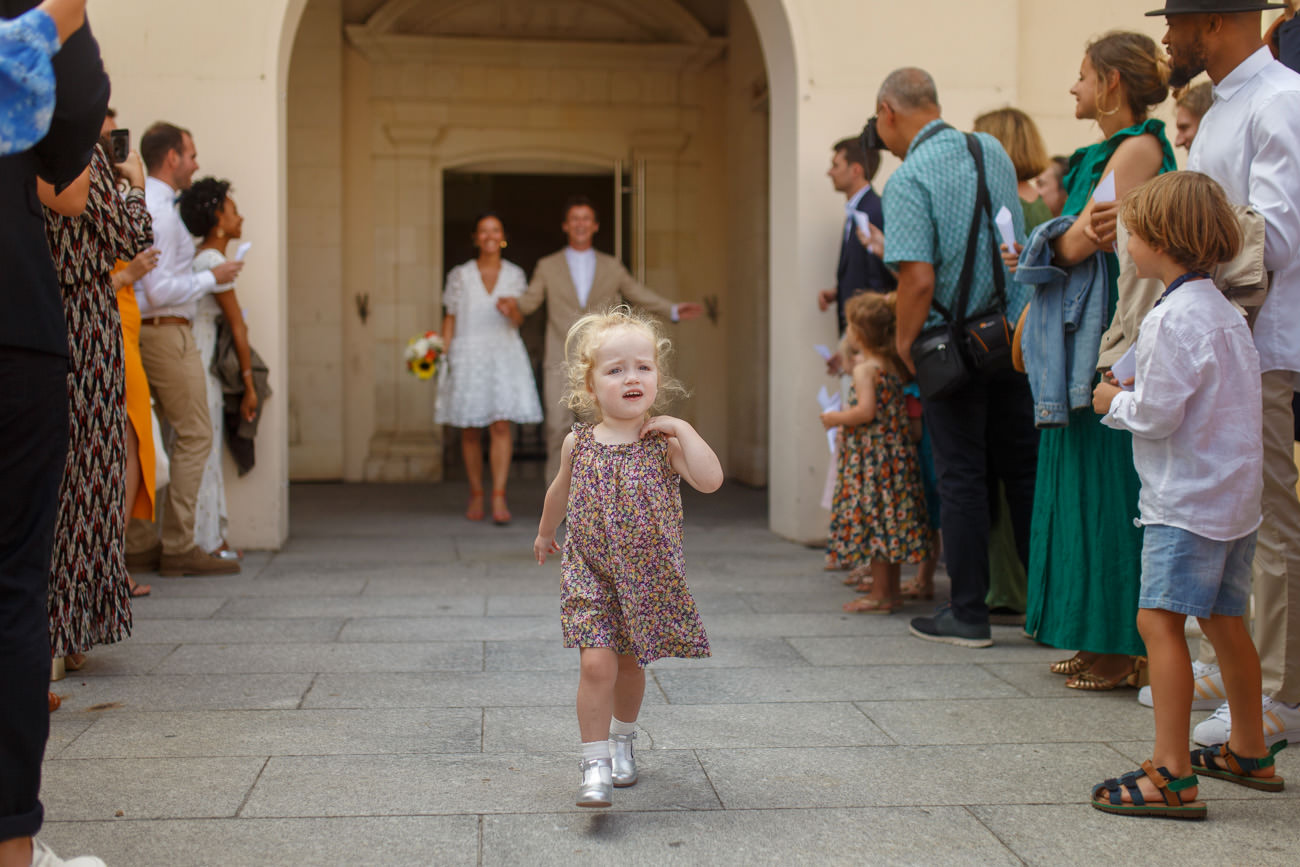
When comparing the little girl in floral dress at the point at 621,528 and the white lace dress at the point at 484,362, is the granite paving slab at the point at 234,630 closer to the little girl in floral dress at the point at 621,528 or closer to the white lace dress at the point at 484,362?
the little girl in floral dress at the point at 621,528

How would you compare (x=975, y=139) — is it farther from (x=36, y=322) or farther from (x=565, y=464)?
(x=36, y=322)

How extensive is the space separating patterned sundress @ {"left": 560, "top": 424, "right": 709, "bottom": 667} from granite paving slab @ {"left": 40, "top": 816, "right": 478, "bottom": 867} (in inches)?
20.2

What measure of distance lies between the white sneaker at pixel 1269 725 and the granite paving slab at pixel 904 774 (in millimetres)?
266

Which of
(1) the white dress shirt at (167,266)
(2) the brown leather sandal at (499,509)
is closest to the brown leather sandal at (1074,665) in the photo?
(1) the white dress shirt at (167,266)

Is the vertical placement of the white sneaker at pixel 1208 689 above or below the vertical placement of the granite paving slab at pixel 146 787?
above

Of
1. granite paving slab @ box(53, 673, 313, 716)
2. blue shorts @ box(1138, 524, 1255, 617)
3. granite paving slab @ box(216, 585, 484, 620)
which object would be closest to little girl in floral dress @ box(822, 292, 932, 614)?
granite paving slab @ box(216, 585, 484, 620)

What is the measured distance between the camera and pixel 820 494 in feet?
23.4

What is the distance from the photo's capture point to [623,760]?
3059 millimetres

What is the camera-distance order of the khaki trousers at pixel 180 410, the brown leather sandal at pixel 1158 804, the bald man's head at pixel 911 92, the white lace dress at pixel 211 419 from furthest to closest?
A: 1. the white lace dress at pixel 211 419
2. the khaki trousers at pixel 180 410
3. the bald man's head at pixel 911 92
4. the brown leather sandal at pixel 1158 804

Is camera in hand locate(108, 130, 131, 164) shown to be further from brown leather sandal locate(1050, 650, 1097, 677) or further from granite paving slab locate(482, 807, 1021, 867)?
brown leather sandal locate(1050, 650, 1097, 677)

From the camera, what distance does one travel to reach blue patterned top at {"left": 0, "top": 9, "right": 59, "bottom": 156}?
2057 millimetres

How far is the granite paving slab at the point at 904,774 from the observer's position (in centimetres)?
298

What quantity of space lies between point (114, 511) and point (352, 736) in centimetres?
119

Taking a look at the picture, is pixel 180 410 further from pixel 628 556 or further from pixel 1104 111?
pixel 1104 111
